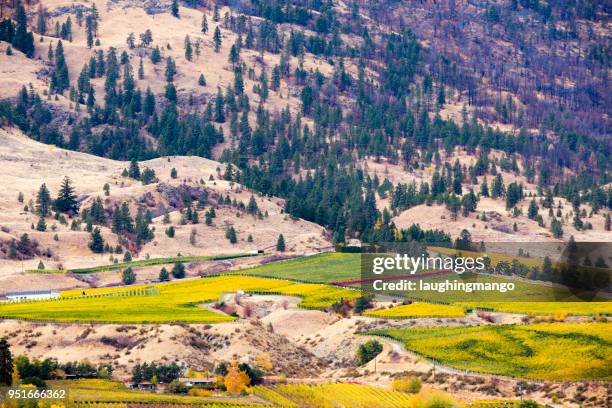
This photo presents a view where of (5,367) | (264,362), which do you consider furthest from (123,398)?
(264,362)

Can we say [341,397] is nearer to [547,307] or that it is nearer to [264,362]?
[264,362]

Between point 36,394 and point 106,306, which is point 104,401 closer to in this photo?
point 36,394

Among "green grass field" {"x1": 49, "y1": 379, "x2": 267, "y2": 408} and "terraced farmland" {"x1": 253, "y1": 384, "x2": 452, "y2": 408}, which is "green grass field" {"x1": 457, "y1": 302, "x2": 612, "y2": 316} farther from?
"green grass field" {"x1": 49, "y1": 379, "x2": 267, "y2": 408}

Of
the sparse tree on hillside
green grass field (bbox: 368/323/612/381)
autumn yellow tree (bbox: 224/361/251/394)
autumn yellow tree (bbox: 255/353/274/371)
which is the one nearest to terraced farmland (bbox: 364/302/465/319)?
green grass field (bbox: 368/323/612/381)

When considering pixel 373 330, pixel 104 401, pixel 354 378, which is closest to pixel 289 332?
pixel 373 330

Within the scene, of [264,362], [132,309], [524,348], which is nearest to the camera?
[524,348]

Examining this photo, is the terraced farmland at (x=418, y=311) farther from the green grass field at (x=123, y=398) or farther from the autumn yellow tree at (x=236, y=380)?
the green grass field at (x=123, y=398)

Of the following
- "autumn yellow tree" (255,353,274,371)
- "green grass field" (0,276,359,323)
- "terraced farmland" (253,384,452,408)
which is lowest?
"green grass field" (0,276,359,323)

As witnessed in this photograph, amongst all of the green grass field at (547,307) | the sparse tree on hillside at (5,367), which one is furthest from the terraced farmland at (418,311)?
the sparse tree on hillside at (5,367)

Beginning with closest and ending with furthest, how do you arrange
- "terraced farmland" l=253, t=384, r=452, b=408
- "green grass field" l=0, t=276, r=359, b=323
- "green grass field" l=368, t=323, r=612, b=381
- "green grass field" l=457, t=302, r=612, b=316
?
1. "terraced farmland" l=253, t=384, r=452, b=408
2. "green grass field" l=368, t=323, r=612, b=381
3. "green grass field" l=457, t=302, r=612, b=316
4. "green grass field" l=0, t=276, r=359, b=323
